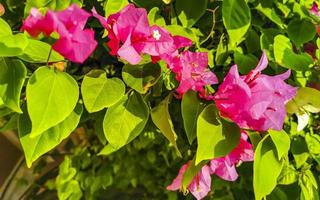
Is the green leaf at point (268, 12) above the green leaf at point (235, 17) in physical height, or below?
below

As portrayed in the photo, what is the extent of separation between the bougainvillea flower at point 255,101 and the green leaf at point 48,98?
0.15 metres

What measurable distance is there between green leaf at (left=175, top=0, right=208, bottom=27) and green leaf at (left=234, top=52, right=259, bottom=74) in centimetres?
8

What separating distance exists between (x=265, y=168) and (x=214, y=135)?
0.24 ft

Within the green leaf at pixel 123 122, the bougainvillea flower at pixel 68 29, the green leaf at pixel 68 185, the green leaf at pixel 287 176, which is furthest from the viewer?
the green leaf at pixel 68 185

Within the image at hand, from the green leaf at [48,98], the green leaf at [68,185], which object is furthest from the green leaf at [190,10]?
the green leaf at [68,185]

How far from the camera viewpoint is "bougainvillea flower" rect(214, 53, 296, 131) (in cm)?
51

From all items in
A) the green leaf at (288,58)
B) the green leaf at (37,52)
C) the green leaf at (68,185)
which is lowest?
the green leaf at (68,185)

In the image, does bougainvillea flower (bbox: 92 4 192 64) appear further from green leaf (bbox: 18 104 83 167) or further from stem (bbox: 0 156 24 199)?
stem (bbox: 0 156 24 199)

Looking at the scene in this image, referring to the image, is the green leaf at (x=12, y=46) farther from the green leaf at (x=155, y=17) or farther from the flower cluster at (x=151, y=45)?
the green leaf at (x=155, y=17)

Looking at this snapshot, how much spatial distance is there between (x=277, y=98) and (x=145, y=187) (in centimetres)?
77

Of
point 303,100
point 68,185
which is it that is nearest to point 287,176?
point 303,100

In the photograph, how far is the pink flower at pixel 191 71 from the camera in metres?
0.57

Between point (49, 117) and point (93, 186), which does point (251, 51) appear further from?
point (93, 186)

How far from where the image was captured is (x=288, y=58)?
675 millimetres
